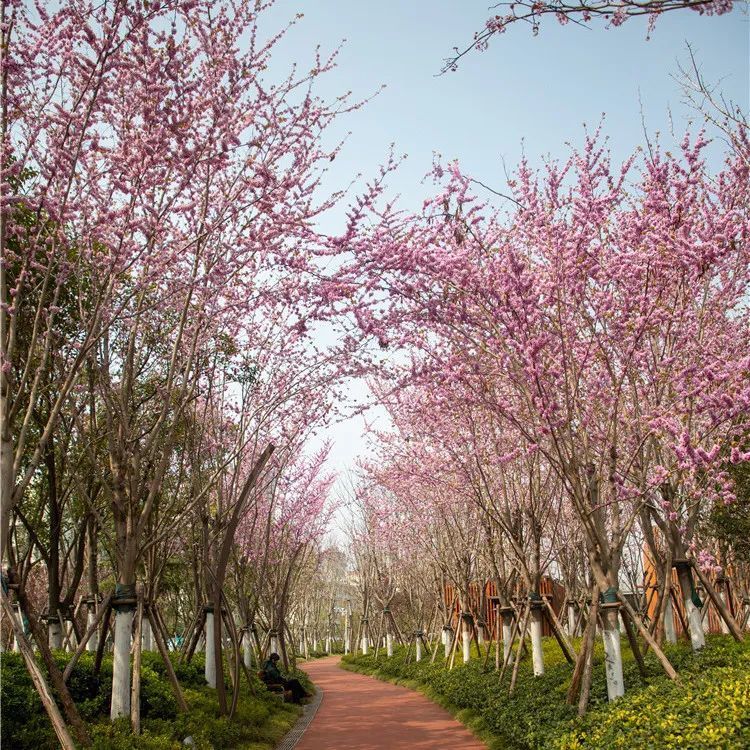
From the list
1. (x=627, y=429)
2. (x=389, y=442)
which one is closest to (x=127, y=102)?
(x=627, y=429)

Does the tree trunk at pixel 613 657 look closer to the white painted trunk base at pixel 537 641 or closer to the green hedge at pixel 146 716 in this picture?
the white painted trunk base at pixel 537 641

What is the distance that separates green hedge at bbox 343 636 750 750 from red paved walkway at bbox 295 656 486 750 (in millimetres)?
365

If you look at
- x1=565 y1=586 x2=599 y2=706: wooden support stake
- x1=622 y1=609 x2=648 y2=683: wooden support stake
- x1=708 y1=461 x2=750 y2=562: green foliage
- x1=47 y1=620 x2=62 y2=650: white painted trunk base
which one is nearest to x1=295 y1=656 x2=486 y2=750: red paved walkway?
x1=565 y1=586 x2=599 y2=706: wooden support stake

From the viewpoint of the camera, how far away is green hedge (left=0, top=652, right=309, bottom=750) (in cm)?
642

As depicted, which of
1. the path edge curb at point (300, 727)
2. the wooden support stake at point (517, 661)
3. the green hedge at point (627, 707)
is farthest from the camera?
the wooden support stake at point (517, 661)

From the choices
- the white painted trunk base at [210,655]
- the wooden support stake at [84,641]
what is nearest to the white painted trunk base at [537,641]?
the white painted trunk base at [210,655]

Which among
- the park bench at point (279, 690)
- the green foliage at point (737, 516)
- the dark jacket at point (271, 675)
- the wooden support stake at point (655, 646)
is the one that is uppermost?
the green foliage at point (737, 516)

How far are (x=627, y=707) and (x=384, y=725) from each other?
19.3ft

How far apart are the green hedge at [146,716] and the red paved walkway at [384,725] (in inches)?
29.5

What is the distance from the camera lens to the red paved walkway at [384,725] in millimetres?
9462

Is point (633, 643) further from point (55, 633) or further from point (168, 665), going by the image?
point (55, 633)

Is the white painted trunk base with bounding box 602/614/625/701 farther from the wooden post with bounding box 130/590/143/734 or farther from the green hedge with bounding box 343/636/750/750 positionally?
the wooden post with bounding box 130/590/143/734

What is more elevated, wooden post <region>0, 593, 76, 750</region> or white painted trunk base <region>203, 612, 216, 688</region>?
wooden post <region>0, 593, 76, 750</region>

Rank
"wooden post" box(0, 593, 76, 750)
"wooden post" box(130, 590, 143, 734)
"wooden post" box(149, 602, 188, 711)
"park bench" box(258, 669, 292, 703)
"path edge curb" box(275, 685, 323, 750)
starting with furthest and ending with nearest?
"park bench" box(258, 669, 292, 703)
"path edge curb" box(275, 685, 323, 750)
"wooden post" box(149, 602, 188, 711)
"wooden post" box(130, 590, 143, 734)
"wooden post" box(0, 593, 76, 750)
